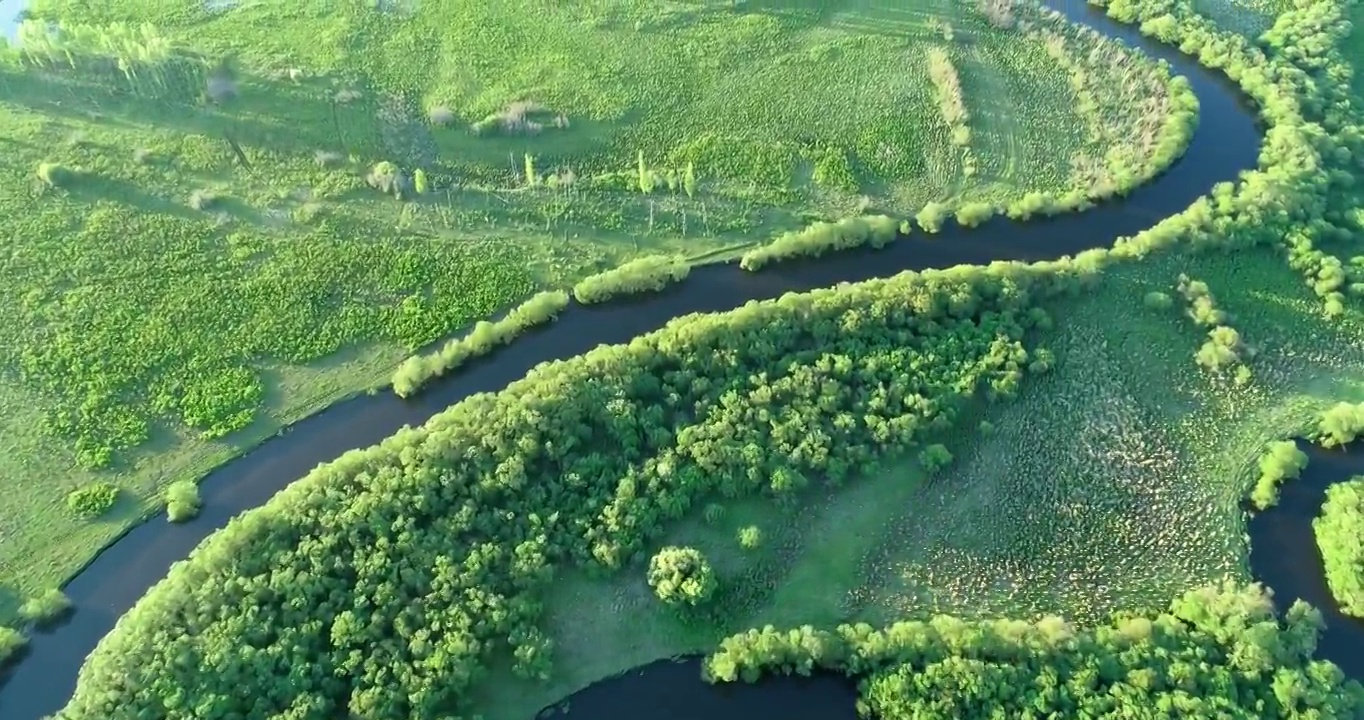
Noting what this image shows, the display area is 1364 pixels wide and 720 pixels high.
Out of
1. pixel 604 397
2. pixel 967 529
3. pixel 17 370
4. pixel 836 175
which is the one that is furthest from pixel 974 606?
pixel 17 370

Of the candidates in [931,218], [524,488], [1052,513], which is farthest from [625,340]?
[1052,513]

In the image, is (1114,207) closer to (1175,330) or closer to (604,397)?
(1175,330)

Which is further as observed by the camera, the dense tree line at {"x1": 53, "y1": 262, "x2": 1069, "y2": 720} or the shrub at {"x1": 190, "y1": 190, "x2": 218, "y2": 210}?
the shrub at {"x1": 190, "y1": 190, "x2": 218, "y2": 210}

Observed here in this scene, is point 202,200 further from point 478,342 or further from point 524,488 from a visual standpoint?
point 524,488

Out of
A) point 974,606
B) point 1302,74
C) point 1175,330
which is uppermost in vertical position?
point 1302,74

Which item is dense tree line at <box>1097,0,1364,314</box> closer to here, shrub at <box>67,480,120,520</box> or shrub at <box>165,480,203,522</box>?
shrub at <box>165,480,203,522</box>

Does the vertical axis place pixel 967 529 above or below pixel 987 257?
below

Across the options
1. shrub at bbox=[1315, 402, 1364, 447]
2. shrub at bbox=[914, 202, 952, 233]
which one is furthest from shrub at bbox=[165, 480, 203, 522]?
shrub at bbox=[1315, 402, 1364, 447]
